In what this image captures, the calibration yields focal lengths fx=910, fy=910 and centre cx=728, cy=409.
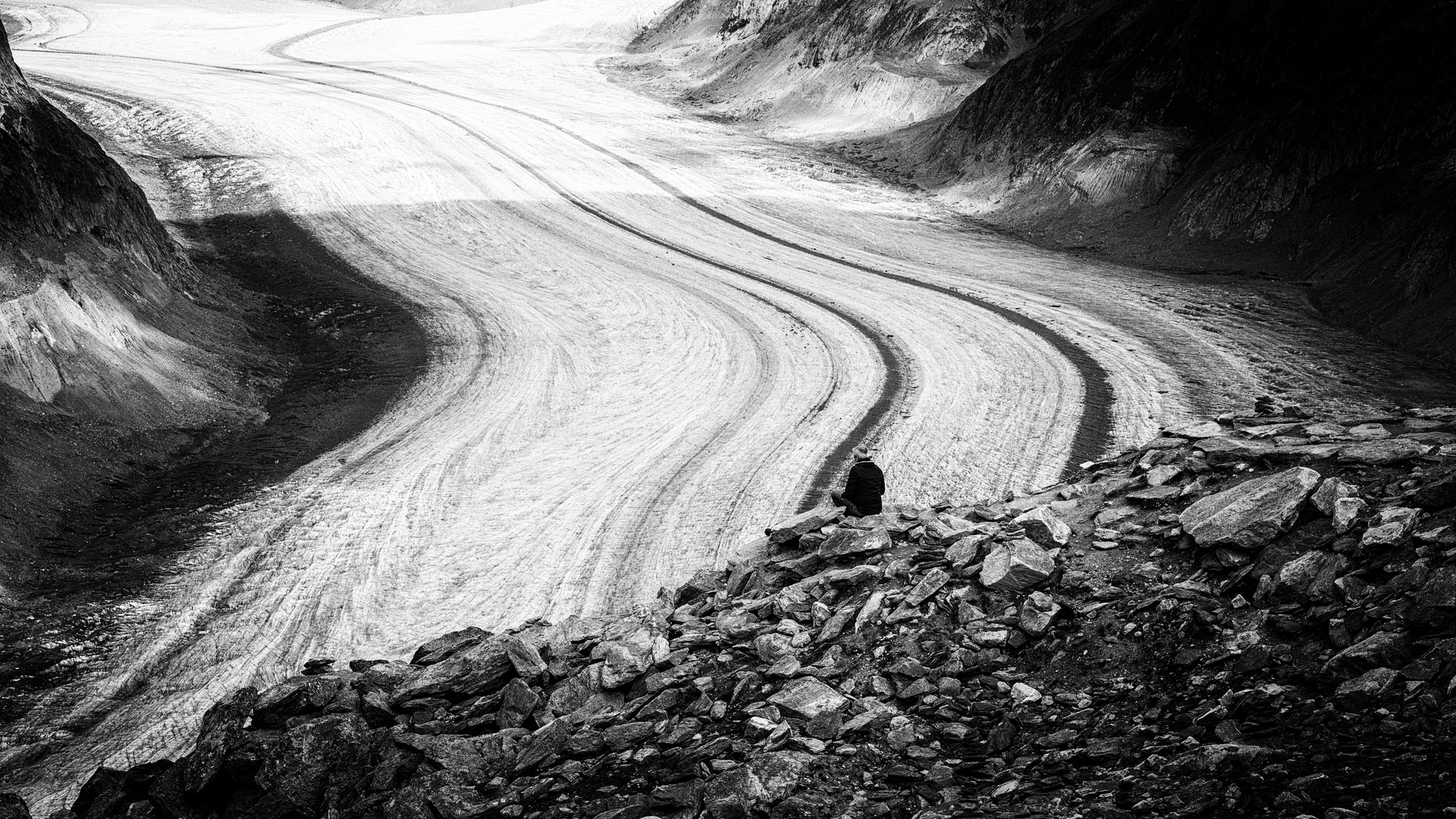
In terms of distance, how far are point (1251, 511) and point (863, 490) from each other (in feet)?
11.6

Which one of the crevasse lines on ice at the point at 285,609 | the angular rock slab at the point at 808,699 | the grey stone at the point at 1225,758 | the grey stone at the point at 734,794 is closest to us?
the grey stone at the point at 1225,758

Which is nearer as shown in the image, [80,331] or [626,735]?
[626,735]

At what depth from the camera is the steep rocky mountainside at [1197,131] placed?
15.8 meters

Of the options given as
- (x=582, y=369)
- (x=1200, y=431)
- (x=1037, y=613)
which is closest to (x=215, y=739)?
(x=1037, y=613)

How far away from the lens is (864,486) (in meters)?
9.14

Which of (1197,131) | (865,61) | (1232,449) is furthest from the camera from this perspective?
(865,61)

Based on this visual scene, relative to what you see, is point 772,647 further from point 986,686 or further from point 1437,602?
point 1437,602

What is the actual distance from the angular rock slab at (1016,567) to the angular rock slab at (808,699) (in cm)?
156

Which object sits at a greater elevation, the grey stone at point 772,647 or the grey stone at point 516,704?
the grey stone at point 772,647

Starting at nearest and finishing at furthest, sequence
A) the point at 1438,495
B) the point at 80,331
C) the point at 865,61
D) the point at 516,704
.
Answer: the point at 1438,495 → the point at 516,704 → the point at 80,331 → the point at 865,61

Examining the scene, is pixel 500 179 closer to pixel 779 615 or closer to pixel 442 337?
pixel 442 337

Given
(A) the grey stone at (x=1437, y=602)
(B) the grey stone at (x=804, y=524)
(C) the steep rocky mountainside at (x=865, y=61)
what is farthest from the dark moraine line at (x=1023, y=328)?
(C) the steep rocky mountainside at (x=865, y=61)

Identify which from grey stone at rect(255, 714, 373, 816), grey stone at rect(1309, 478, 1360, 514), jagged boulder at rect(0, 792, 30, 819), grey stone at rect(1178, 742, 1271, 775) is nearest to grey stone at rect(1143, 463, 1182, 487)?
grey stone at rect(1309, 478, 1360, 514)

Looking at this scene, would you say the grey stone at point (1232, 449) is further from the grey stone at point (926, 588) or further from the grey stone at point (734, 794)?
the grey stone at point (734, 794)
